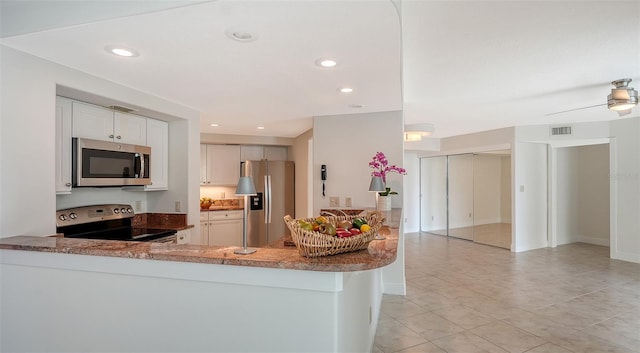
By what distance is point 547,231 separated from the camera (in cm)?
635

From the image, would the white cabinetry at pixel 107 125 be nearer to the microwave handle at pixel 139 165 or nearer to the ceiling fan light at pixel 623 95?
the microwave handle at pixel 139 165

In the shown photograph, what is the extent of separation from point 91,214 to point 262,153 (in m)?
3.39

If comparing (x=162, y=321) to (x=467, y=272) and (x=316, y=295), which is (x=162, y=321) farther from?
(x=467, y=272)

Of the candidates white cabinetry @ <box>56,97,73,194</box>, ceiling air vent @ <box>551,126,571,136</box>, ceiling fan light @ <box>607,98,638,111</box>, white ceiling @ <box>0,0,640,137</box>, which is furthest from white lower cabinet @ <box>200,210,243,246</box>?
ceiling air vent @ <box>551,126,571,136</box>

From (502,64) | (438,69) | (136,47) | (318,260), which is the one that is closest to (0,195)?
(136,47)

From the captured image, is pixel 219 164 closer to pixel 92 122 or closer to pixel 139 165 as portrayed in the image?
pixel 139 165

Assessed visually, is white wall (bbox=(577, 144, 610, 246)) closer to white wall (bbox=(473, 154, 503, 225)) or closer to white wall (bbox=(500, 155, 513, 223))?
white wall (bbox=(500, 155, 513, 223))

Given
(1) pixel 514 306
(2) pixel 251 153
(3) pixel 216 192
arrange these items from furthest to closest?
1. (2) pixel 251 153
2. (3) pixel 216 192
3. (1) pixel 514 306

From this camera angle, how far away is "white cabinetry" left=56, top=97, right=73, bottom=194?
2.56 metres

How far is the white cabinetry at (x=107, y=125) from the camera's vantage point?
9.08ft

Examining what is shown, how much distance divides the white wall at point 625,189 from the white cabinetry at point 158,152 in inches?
269

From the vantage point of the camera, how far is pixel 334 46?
1940 mm

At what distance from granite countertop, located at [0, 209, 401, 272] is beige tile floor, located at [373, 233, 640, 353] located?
1511 mm

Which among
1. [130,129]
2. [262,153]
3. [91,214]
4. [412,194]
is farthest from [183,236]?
[412,194]
